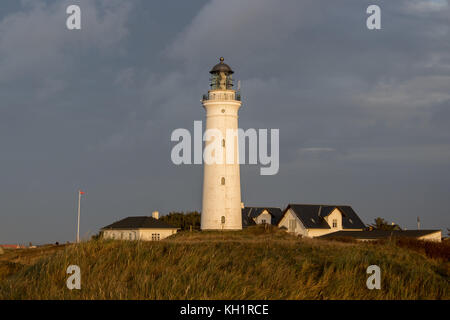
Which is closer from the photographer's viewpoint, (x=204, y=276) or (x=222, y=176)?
(x=204, y=276)

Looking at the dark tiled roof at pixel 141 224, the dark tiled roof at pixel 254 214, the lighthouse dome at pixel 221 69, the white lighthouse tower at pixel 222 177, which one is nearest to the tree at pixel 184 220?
the dark tiled roof at pixel 141 224

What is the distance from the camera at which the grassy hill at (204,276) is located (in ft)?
46.4

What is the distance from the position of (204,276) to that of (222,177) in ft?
121

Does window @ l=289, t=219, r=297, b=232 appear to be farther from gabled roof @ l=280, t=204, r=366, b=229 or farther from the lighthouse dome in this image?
the lighthouse dome

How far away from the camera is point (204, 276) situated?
50.5 feet

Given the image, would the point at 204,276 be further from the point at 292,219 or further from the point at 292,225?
the point at 292,219

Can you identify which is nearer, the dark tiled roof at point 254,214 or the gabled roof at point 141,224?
the gabled roof at point 141,224

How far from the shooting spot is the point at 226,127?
5216 centimetres

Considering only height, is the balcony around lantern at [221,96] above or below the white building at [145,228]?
above

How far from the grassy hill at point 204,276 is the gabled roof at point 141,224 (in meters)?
42.0

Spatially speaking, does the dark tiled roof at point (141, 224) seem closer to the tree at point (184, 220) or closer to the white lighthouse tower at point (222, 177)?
the tree at point (184, 220)

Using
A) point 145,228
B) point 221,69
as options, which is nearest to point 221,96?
point 221,69

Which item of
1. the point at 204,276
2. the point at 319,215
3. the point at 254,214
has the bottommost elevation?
the point at 204,276
